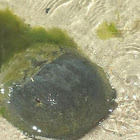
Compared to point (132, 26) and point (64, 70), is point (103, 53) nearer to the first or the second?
point (132, 26)

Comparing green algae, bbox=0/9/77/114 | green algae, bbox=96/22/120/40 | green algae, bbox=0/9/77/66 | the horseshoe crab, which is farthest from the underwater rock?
green algae, bbox=96/22/120/40

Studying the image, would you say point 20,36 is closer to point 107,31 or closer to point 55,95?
point 107,31

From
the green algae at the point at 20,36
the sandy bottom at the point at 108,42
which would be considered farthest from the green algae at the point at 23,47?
the sandy bottom at the point at 108,42

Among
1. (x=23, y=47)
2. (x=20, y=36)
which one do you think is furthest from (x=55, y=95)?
(x=20, y=36)

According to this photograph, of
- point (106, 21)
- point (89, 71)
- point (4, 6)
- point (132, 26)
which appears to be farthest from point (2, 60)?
point (132, 26)

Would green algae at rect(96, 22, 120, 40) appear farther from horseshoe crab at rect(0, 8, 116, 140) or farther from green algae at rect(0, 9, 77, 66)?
horseshoe crab at rect(0, 8, 116, 140)

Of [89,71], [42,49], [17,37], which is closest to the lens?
[89,71]

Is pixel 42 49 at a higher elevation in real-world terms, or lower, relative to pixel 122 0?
lower
